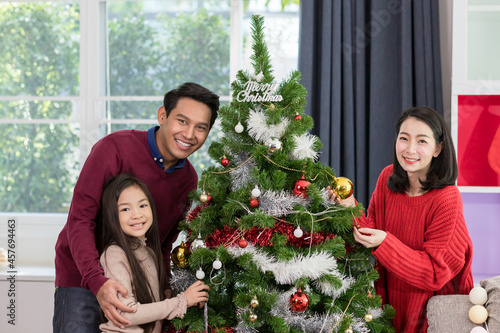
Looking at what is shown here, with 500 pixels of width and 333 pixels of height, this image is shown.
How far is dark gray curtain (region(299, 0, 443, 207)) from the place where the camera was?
103 inches

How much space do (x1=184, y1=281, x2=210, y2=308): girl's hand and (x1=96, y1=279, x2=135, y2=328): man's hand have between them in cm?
18

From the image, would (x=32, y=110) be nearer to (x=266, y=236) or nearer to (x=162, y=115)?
(x=162, y=115)

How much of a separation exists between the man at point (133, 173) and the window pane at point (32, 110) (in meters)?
1.37

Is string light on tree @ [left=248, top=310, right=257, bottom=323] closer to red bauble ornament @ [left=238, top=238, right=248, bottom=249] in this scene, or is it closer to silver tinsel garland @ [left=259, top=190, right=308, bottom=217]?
red bauble ornament @ [left=238, top=238, right=248, bottom=249]

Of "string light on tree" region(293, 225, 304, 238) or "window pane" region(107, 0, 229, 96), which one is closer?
"string light on tree" region(293, 225, 304, 238)

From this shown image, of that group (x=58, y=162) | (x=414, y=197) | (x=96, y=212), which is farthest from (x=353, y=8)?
(x=58, y=162)

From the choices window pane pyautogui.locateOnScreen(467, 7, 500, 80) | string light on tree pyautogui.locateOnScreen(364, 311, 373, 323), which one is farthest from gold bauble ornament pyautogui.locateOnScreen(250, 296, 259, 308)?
window pane pyautogui.locateOnScreen(467, 7, 500, 80)

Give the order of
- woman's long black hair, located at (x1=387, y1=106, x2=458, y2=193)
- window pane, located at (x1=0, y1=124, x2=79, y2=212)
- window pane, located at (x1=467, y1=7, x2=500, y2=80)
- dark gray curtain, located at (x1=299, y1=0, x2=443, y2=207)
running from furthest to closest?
window pane, located at (x1=0, y1=124, x2=79, y2=212), dark gray curtain, located at (x1=299, y1=0, x2=443, y2=207), window pane, located at (x1=467, y1=7, x2=500, y2=80), woman's long black hair, located at (x1=387, y1=106, x2=458, y2=193)

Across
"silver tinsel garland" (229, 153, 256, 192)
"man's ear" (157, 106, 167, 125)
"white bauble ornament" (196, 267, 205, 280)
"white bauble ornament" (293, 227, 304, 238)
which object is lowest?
"white bauble ornament" (196, 267, 205, 280)

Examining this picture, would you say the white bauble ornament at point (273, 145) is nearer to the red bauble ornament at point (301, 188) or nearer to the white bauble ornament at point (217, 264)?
the red bauble ornament at point (301, 188)

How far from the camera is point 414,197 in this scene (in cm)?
180

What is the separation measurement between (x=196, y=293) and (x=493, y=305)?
0.96m

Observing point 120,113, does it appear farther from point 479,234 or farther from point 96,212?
point 479,234

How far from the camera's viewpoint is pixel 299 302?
56.7 inches
